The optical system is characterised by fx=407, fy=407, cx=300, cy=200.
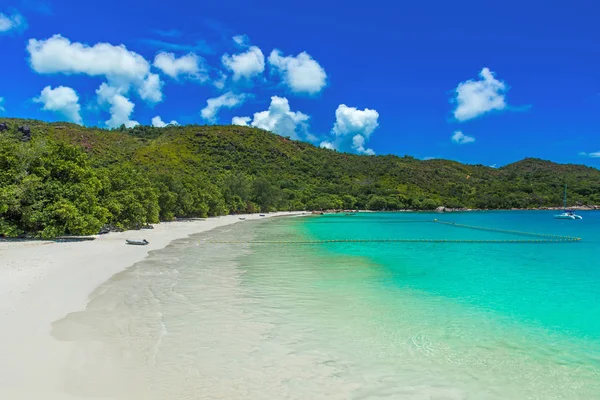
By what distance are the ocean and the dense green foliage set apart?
10.5m

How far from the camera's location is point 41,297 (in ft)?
35.1

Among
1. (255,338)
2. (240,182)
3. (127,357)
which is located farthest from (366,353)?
(240,182)

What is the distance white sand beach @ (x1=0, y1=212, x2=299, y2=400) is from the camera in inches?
235

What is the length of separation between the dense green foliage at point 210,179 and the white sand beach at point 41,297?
11.8 feet

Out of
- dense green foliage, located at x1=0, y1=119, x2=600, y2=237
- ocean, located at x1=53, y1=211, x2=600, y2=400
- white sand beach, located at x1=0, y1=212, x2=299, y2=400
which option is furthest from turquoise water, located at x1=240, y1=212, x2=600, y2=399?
dense green foliage, located at x1=0, y1=119, x2=600, y2=237

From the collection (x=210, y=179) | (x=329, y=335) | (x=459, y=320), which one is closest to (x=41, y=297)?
(x=329, y=335)

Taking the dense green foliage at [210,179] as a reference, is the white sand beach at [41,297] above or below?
below

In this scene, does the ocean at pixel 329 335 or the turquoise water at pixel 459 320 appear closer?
the ocean at pixel 329 335

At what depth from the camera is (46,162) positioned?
2520cm

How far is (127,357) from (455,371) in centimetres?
585

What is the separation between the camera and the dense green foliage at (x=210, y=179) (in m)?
24.2

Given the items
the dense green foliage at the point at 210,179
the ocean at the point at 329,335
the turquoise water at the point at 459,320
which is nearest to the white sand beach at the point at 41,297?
the ocean at the point at 329,335

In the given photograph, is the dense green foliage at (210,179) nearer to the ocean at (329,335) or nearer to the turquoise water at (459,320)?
the ocean at (329,335)

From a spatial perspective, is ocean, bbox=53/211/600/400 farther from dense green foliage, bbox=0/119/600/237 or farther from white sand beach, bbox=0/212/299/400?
dense green foliage, bbox=0/119/600/237
